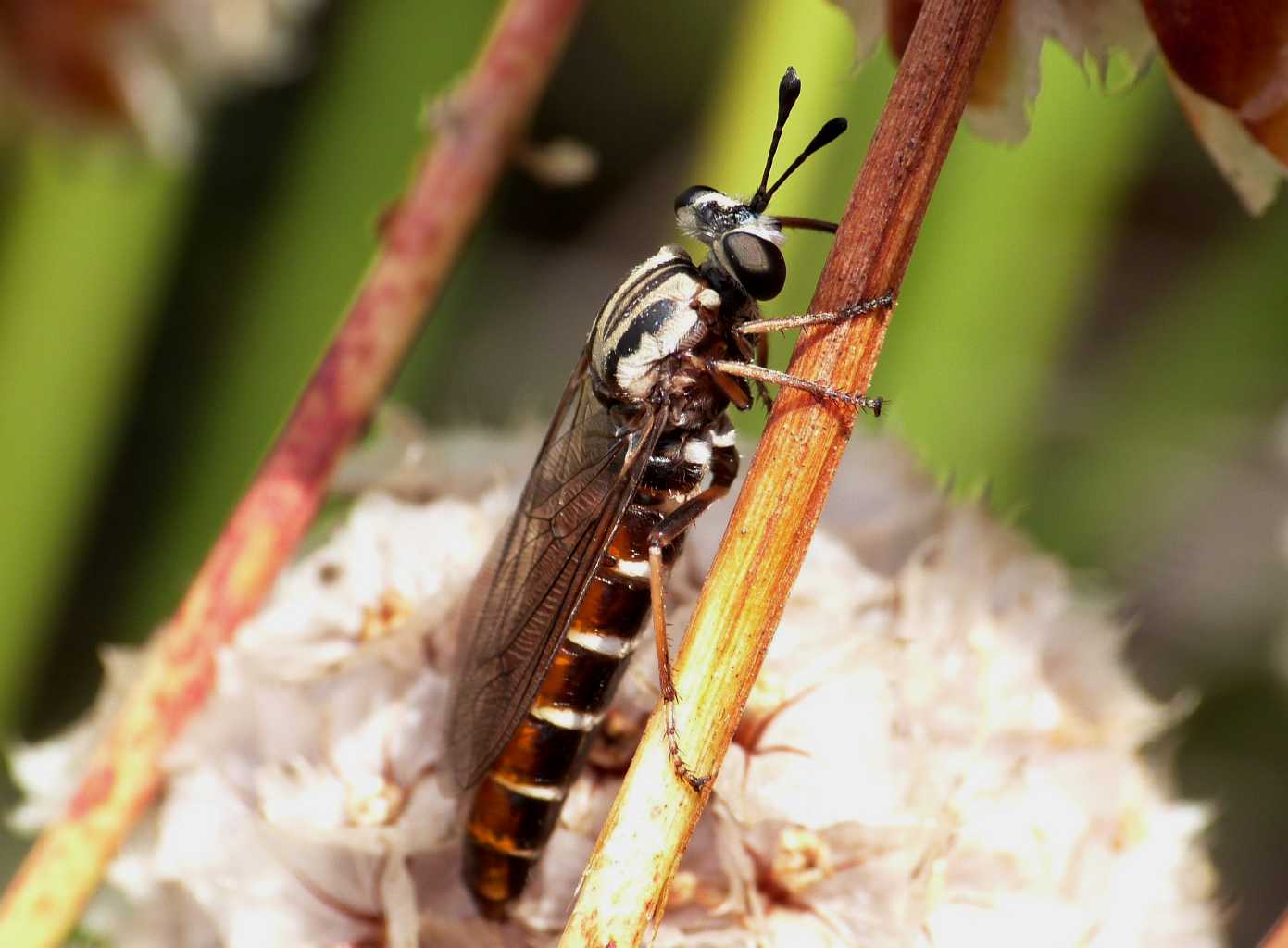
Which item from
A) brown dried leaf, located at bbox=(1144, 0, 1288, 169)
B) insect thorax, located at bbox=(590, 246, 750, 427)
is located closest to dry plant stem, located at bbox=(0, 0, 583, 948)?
insect thorax, located at bbox=(590, 246, 750, 427)

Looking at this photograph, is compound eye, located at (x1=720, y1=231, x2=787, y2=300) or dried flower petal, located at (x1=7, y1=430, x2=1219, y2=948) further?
compound eye, located at (x1=720, y1=231, x2=787, y2=300)

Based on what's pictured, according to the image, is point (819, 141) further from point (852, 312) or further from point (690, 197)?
point (852, 312)

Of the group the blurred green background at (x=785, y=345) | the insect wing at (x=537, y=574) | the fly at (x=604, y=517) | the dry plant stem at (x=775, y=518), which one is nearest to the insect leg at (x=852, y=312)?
the dry plant stem at (x=775, y=518)

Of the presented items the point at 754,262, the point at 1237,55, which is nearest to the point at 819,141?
the point at 754,262

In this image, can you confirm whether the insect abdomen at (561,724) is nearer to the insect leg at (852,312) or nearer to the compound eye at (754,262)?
the compound eye at (754,262)

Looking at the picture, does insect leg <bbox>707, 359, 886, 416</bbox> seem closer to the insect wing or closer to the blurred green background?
the insect wing
